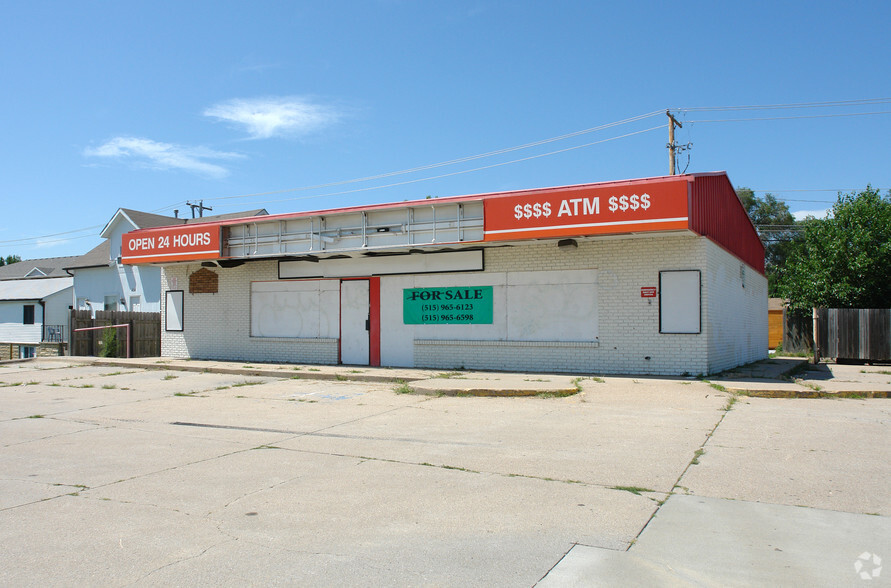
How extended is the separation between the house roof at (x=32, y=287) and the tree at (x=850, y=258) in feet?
135

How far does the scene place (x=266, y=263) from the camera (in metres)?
→ 21.1

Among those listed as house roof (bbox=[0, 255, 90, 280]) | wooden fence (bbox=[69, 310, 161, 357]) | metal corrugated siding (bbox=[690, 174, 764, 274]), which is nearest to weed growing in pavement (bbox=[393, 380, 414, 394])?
metal corrugated siding (bbox=[690, 174, 764, 274])

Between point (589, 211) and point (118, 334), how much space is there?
19.8m

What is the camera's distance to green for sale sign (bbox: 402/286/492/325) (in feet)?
58.4

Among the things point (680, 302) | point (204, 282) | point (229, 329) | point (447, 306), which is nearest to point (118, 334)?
point (204, 282)

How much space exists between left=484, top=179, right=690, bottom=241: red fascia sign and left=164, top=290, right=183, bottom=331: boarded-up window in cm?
1226

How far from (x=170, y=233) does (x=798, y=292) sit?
27.0m

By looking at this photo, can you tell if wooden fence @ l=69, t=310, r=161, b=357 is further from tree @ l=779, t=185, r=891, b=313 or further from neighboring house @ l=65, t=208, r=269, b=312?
tree @ l=779, t=185, r=891, b=313

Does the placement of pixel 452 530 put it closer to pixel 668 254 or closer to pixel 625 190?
pixel 625 190

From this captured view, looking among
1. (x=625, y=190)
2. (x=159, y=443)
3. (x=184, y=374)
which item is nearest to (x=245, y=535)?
(x=159, y=443)

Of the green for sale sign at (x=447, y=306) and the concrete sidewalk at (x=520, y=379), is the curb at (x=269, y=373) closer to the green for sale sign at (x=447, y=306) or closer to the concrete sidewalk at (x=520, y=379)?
the concrete sidewalk at (x=520, y=379)

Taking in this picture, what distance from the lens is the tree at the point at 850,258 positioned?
93.0 ft

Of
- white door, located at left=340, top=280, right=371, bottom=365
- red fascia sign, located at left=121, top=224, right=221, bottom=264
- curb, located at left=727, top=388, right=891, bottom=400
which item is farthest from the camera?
red fascia sign, located at left=121, top=224, right=221, bottom=264

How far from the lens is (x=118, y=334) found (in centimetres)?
2600
